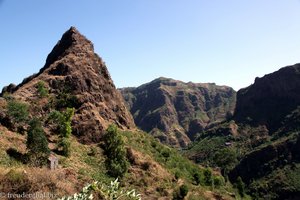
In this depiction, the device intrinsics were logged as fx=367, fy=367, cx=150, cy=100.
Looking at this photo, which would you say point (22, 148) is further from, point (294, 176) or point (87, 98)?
point (294, 176)

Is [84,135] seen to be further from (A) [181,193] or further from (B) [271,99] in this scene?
(B) [271,99]

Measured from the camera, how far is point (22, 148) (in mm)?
50938

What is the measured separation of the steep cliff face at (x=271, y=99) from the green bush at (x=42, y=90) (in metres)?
118

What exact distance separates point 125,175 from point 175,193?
8.82 meters

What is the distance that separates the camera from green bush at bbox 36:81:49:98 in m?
67.8

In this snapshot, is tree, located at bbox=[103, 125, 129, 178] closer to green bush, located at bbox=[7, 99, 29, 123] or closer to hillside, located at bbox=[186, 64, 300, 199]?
green bush, located at bbox=[7, 99, 29, 123]

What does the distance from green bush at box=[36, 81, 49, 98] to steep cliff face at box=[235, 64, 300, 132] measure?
387 ft

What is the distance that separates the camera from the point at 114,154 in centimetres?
6156

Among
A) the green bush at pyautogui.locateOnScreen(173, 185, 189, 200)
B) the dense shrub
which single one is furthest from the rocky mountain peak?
the dense shrub

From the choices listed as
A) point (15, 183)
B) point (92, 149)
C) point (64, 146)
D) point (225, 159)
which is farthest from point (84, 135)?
point (225, 159)

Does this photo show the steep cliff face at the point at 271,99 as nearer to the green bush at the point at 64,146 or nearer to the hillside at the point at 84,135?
the hillside at the point at 84,135

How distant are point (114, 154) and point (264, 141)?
10366cm

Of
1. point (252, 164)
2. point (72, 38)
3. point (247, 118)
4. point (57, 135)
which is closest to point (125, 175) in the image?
point (57, 135)

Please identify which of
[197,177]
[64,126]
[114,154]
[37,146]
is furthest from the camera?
[197,177]
